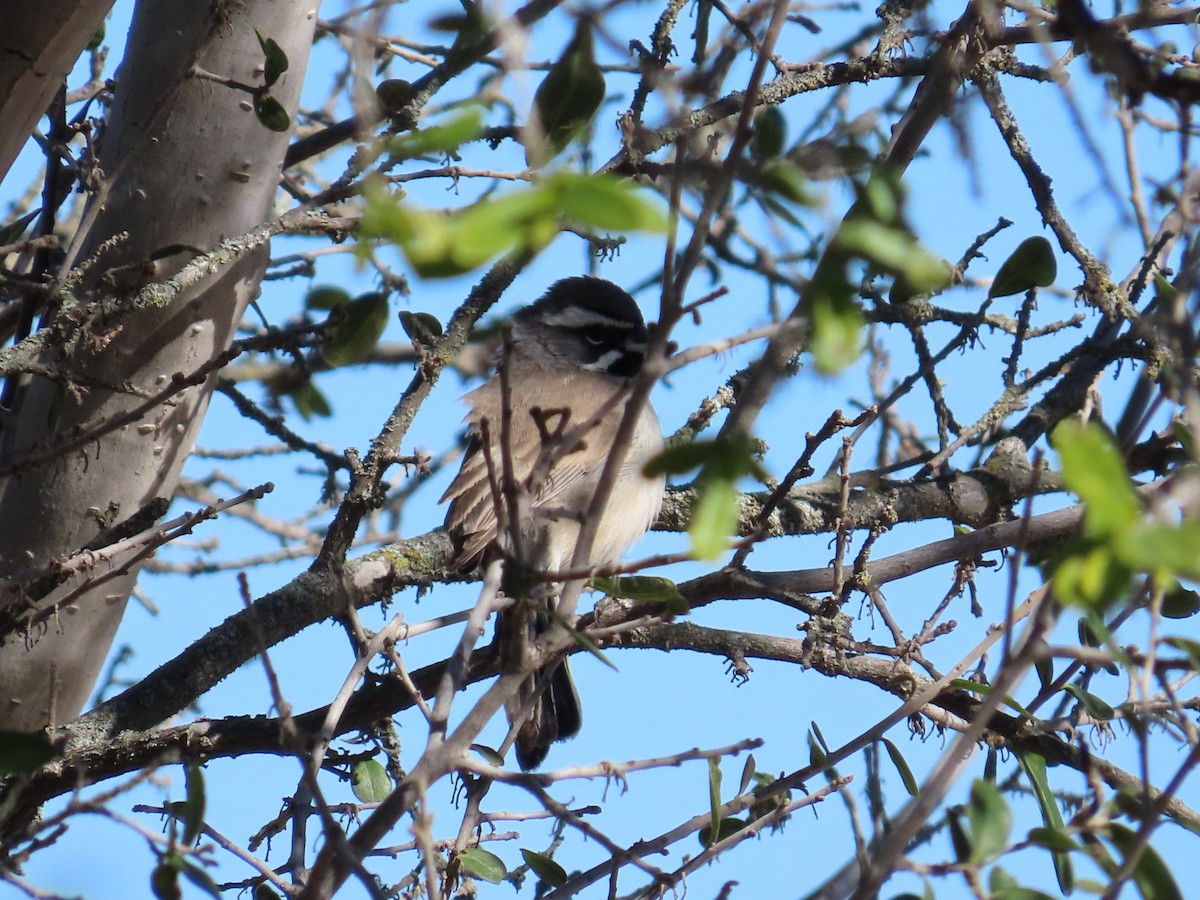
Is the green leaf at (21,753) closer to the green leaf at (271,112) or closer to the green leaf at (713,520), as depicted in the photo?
the green leaf at (713,520)

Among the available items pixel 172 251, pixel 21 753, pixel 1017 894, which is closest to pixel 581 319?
pixel 172 251

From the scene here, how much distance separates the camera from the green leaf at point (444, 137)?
1579 mm

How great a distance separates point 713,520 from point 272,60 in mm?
2672

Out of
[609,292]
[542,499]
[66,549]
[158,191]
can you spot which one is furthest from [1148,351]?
[66,549]

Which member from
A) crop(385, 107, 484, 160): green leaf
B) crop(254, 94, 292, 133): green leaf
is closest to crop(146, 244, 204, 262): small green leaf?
crop(254, 94, 292, 133): green leaf

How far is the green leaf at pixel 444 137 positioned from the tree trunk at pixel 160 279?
262 cm

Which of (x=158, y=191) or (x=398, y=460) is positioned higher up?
(x=158, y=191)

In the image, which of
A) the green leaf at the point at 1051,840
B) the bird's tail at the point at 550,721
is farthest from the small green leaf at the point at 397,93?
the green leaf at the point at 1051,840

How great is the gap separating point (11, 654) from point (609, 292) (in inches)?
154

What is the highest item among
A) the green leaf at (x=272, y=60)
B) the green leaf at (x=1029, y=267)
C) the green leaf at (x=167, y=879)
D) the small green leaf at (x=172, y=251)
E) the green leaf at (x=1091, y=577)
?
the green leaf at (x=272, y=60)

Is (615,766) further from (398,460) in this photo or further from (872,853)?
(398,460)

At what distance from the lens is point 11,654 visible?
13.6 feet

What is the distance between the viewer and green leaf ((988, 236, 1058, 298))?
435 cm

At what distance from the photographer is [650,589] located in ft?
9.55
